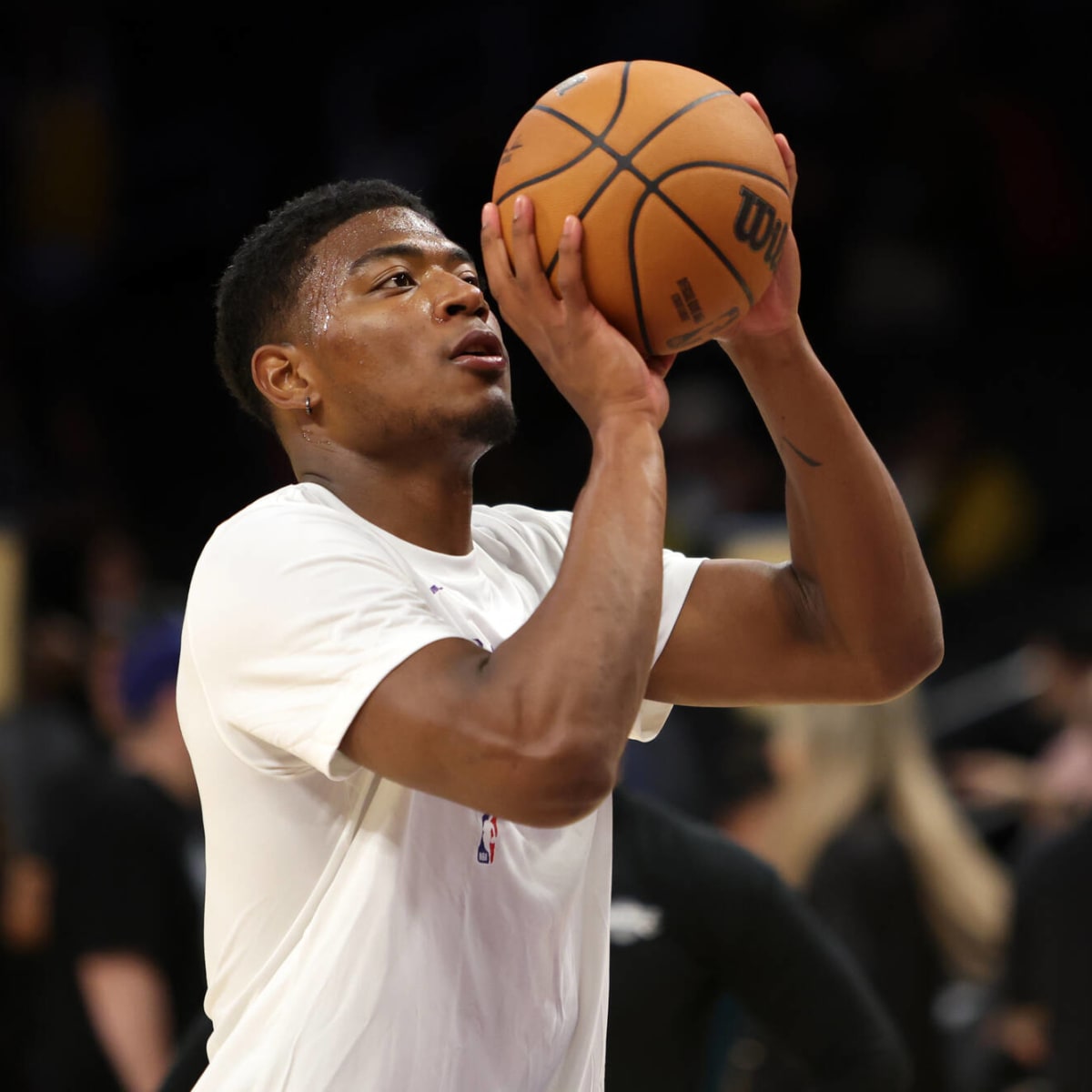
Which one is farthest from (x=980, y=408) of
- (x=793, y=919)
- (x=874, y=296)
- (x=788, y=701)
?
(x=788, y=701)

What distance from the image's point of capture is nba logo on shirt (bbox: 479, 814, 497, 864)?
247 cm

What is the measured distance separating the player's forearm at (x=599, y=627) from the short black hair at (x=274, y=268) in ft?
2.57

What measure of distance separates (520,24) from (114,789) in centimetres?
789

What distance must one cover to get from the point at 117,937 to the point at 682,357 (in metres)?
6.79

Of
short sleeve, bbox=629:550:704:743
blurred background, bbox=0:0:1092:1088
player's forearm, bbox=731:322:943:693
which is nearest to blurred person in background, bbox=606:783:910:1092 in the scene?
short sleeve, bbox=629:550:704:743

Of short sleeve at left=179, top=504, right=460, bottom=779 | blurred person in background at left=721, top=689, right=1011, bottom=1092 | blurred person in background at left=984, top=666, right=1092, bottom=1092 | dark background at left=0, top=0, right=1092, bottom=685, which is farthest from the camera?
dark background at left=0, top=0, right=1092, bottom=685

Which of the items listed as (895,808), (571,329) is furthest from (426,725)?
(895,808)

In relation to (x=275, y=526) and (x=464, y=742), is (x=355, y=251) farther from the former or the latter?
(x=464, y=742)

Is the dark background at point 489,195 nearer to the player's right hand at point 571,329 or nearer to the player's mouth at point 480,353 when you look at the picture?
the player's mouth at point 480,353

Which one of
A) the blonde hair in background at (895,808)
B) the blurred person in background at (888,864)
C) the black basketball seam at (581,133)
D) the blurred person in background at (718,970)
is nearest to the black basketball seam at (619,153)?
the black basketball seam at (581,133)

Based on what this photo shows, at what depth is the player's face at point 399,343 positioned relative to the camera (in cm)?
266

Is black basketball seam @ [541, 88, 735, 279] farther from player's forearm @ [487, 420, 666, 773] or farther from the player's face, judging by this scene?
player's forearm @ [487, 420, 666, 773]

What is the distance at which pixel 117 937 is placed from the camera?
488 cm

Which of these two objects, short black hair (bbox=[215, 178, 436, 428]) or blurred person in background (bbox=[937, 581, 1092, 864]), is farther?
blurred person in background (bbox=[937, 581, 1092, 864])
